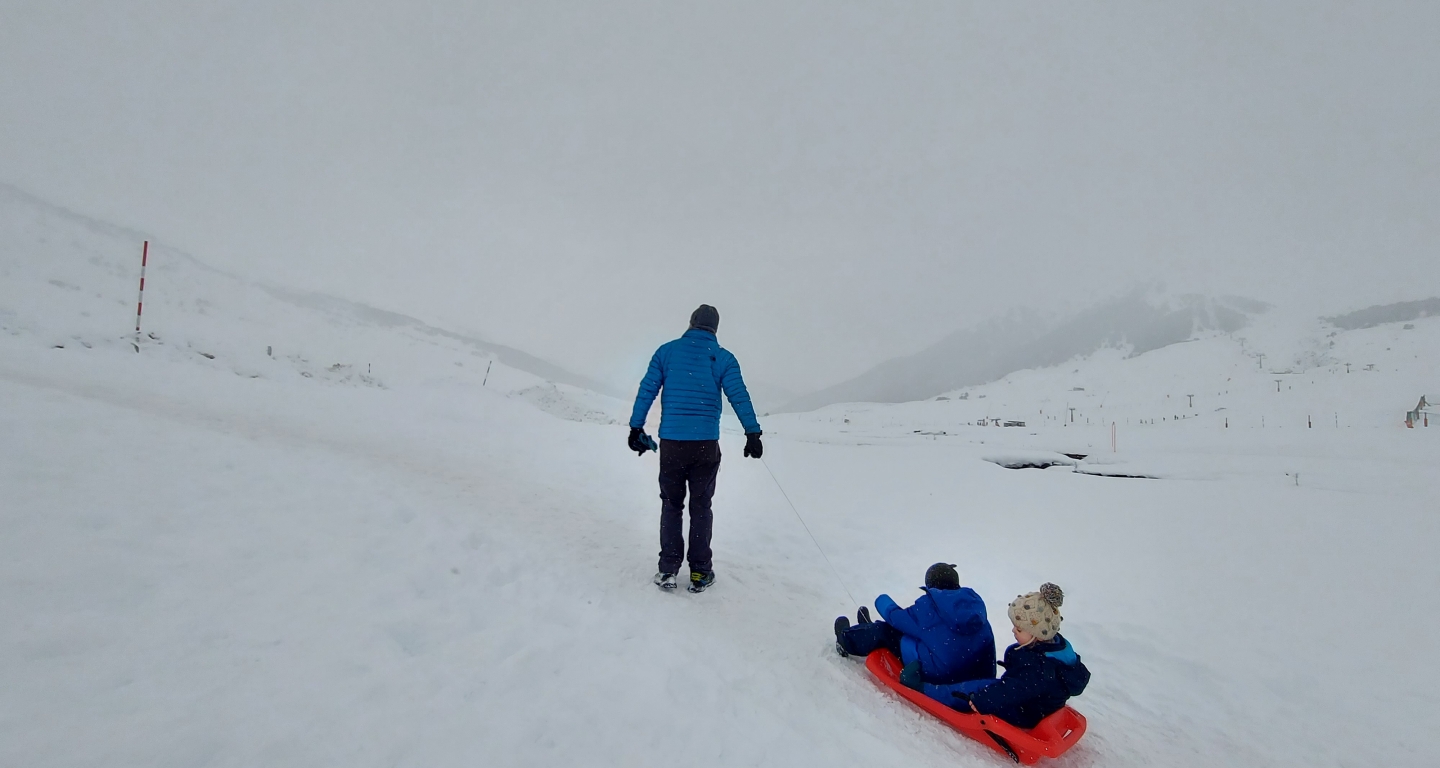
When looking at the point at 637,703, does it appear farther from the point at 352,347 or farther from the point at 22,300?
the point at 352,347

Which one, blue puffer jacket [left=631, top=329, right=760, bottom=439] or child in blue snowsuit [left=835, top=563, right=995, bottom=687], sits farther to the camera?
blue puffer jacket [left=631, top=329, right=760, bottom=439]

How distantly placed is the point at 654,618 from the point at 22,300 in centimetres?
1819

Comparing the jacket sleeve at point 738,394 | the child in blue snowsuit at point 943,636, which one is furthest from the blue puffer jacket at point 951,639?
the jacket sleeve at point 738,394

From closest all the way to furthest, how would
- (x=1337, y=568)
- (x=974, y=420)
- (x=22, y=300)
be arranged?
(x=1337, y=568), (x=22, y=300), (x=974, y=420)

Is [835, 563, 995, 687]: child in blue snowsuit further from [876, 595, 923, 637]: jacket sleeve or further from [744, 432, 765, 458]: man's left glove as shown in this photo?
[744, 432, 765, 458]: man's left glove

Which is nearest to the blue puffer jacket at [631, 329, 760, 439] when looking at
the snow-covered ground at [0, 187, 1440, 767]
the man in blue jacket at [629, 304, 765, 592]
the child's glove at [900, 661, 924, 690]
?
the man in blue jacket at [629, 304, 765, 592]

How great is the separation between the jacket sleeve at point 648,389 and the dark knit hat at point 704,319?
53 centimetres

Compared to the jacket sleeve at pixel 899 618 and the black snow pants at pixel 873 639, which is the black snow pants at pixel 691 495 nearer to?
the black snow pants at pixel 873 639

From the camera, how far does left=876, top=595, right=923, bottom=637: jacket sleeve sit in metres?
4.12

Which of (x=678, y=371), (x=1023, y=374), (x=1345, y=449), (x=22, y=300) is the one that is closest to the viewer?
(x=678, y=371)

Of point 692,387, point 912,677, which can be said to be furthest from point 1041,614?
point 692,387

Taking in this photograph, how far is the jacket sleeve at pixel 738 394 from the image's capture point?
5582mm

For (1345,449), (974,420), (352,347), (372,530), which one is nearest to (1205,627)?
(372,530)

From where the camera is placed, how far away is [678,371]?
215 inches
